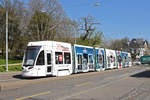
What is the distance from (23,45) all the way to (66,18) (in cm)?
1180

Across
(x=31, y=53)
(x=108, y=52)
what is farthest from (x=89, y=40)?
(x=31, y=53)

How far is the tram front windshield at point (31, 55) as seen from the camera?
16.5 m

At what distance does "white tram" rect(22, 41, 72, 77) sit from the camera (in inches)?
645

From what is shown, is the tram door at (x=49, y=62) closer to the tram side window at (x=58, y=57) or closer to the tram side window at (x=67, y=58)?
the tram side window at (x=58, y=57)

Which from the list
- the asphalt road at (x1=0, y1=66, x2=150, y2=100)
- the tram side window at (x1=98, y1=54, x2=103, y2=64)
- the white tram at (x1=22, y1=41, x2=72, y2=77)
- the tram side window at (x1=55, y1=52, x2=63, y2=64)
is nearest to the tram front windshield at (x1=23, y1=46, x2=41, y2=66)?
the white tram at (x1=22, y1=41, x2=72, y2=77)

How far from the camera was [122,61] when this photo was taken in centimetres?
3938

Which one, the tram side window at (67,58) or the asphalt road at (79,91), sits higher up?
the tram side window at (67,58)

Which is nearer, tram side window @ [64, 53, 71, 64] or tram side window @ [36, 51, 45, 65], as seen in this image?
tram side window @ [36, 51, 45, 65]

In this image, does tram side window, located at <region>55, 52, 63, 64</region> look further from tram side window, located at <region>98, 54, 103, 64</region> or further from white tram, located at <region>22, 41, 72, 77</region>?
tram side window, located at <region>98, 54, 103, 64</region>

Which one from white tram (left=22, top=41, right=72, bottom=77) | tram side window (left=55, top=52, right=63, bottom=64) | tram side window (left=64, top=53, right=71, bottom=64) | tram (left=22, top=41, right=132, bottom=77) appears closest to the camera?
white tram (left=22, top=41, right=72, bottom=77)

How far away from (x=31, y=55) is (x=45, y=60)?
4.00ft

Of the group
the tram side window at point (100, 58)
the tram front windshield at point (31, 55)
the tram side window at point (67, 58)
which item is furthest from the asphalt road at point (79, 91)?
the tram side window at point (100, 58)

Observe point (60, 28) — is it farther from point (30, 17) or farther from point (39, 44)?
point (39, 44)

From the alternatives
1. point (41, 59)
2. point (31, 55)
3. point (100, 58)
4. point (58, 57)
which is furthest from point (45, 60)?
point (100, 58)
